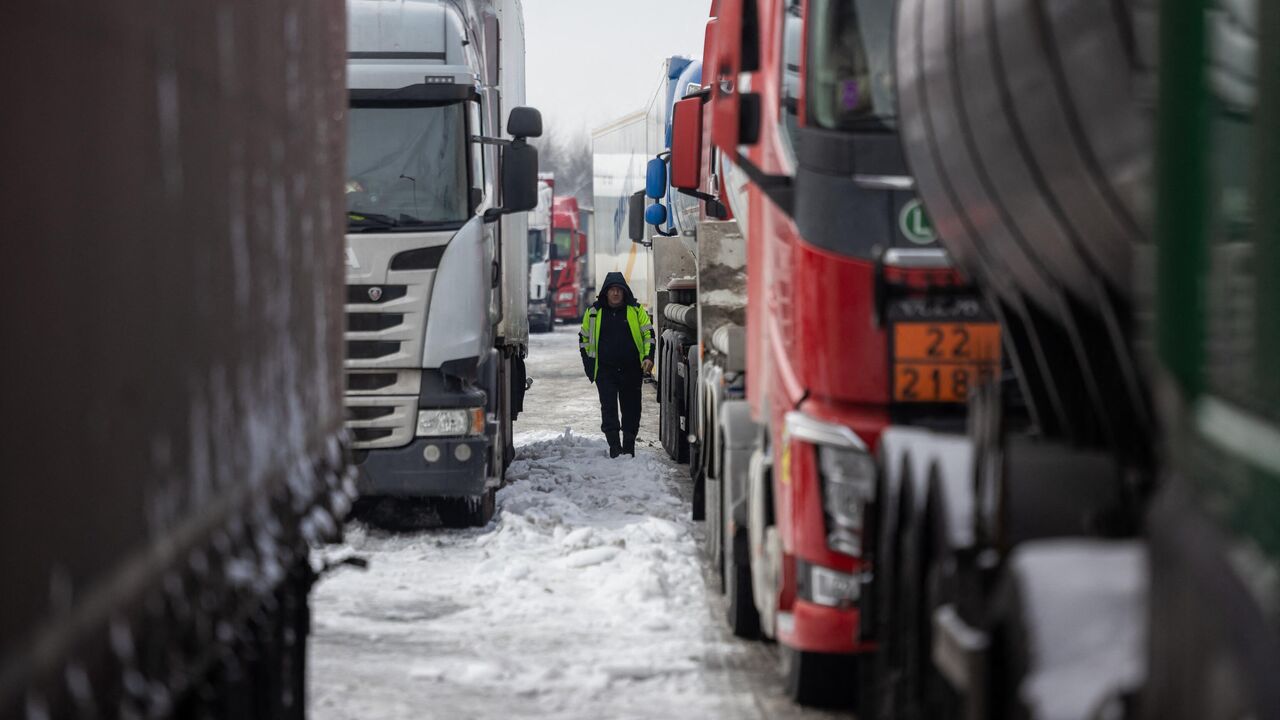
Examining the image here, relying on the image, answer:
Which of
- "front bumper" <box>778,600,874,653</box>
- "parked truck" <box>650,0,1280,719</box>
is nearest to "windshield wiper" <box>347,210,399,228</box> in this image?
"parked truck" <box>650,0,1280,719</box>

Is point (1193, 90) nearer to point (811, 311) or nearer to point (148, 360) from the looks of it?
point (148, 360)

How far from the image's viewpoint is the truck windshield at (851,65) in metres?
6.24

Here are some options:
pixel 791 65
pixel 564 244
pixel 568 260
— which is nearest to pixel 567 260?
pixel 568 260

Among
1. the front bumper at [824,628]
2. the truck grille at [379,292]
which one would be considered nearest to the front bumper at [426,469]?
the truck grille at [379,292]

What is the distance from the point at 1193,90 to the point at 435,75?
30.4ft

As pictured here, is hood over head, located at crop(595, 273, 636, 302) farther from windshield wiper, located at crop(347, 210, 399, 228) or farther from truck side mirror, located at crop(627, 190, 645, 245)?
windshield wiper, located at crop(347, 210, 399, 228)

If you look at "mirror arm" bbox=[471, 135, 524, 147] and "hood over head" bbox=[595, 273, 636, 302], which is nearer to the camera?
"mirror arm" bbox=[471, 135, 524, 147]

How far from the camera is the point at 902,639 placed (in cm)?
490

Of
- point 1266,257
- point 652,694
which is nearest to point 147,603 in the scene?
point 1266,257

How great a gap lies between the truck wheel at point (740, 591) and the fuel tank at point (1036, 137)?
3.33 m

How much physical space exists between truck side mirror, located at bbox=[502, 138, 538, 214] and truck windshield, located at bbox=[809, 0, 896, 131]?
5.05m

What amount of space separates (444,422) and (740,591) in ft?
12.7

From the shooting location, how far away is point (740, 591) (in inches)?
325

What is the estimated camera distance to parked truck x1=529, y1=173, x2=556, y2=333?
156 ft
